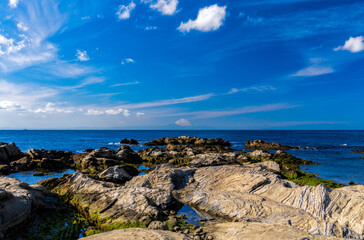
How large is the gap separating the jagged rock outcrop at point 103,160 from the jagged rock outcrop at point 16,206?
558 inches

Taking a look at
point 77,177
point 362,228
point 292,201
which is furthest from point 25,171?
point 362,228

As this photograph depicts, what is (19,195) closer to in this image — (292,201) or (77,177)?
(77,177)

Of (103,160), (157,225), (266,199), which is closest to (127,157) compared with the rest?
(103,160)

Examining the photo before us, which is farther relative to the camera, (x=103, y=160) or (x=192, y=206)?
(x=103, y=160)

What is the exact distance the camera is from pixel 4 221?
32.4 feet

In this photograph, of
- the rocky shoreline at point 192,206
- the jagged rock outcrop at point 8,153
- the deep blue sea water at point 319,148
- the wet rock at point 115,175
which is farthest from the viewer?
the jagged rock outcrop at point 8,153

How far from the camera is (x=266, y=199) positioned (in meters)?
13.9

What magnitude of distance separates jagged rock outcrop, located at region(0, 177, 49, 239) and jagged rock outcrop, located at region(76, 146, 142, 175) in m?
14.2

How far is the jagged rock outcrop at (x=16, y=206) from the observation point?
33.0ft

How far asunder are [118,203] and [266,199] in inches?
376

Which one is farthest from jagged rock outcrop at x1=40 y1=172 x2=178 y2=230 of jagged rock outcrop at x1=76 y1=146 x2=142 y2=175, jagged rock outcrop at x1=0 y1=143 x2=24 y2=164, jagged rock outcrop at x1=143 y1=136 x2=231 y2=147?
jagged rock outcrop at x1=143 y1=136 x2=231 y2=147

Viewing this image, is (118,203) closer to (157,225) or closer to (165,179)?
(157,225)

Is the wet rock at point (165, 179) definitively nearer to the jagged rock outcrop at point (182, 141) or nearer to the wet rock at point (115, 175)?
the wet rock at point (115, 175)

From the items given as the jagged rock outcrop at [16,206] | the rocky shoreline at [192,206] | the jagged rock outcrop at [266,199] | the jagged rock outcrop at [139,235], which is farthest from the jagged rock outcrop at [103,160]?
the jagged rock outcrop at [139,235]
